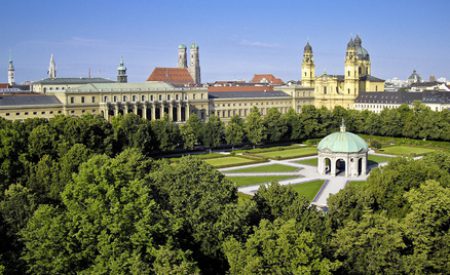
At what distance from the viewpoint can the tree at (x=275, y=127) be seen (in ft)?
305

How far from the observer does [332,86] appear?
14350cm

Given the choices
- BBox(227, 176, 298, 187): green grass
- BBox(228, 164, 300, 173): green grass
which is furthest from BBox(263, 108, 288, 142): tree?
BBox(227, 176, 298, 187): green grass

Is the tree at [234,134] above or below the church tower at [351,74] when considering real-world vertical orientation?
below

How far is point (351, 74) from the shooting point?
5600 inches

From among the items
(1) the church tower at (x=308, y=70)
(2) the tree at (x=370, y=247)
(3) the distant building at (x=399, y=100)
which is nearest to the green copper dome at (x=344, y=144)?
(2) the tree at (x=370, y=247)

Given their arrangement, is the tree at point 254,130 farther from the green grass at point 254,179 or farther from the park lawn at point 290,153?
the green grass at point 254,179

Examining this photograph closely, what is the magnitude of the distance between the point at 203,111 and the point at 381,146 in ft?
142

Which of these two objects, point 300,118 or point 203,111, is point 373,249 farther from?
point 203,111

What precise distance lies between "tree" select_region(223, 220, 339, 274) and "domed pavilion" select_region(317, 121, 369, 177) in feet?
135

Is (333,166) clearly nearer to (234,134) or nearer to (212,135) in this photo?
(234,134)

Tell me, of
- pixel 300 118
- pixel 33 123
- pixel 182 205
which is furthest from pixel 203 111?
pixel 182 205

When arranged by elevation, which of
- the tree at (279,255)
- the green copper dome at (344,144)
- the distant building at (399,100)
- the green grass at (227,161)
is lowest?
the green grass at (227,161)

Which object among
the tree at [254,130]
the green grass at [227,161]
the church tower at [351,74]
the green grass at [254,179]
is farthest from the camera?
the church tower at [351,74]

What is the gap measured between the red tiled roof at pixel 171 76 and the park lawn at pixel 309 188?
100 m
